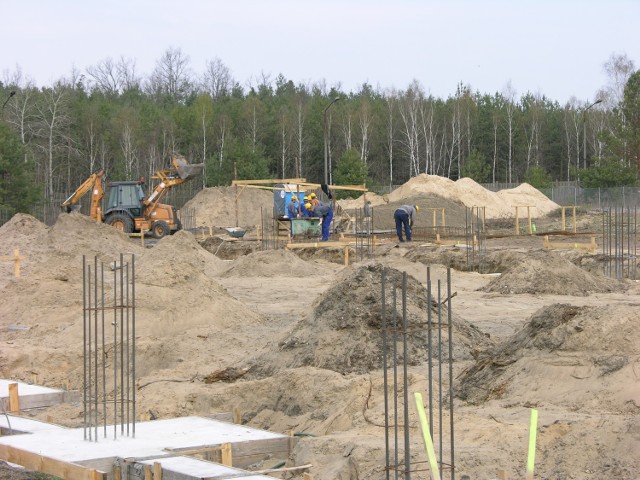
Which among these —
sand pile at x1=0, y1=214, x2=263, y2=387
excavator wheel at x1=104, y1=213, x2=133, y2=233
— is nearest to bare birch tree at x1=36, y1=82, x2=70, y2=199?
excavator wheel at x1=104, y1=213, x2=133, y2=233

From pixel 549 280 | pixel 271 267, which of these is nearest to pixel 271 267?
pixel 271 267

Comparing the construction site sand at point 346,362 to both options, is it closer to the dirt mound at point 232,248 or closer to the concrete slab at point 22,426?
the concrete slab at point 22,426

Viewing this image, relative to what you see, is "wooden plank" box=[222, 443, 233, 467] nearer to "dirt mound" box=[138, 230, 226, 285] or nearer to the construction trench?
the construction trench

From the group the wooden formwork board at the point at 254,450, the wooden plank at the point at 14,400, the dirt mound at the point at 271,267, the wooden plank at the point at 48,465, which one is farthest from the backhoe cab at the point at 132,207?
the wooden formwork board at the point at 254,450

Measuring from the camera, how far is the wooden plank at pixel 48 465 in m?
8.25

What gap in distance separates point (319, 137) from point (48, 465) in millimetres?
57749

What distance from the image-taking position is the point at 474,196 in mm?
49719

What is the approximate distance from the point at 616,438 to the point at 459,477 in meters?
1.22

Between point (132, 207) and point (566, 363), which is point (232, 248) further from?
point (566, 363)

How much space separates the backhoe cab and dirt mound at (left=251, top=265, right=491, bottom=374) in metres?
23.2

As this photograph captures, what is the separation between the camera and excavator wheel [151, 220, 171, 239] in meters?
35.7

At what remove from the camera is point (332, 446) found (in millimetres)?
8914

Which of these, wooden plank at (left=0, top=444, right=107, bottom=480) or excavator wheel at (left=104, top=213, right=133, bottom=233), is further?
excavator wheel at (left=104, top=213, right=133, bottom=233)

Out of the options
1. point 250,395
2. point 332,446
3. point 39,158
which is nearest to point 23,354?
point 250,395
